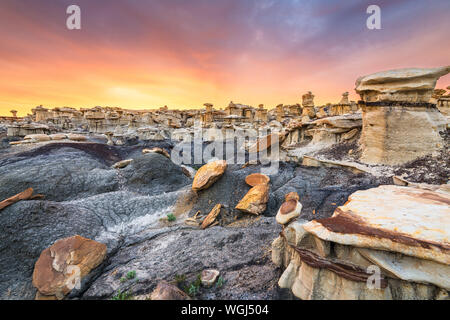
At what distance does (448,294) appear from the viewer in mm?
1831

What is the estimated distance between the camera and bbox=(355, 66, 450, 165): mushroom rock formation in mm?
6477

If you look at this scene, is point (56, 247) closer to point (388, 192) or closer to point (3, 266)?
point (3, 266)

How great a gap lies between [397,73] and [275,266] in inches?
323

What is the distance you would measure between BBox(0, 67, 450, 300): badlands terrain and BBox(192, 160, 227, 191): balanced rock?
75 millimetres

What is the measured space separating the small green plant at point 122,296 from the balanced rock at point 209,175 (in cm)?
504

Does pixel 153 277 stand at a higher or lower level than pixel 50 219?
lower

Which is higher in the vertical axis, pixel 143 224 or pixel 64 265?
pixel 64 265

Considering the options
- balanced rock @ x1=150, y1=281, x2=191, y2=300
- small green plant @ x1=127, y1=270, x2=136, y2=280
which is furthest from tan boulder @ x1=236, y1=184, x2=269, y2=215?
balanced rock @ x1=150, y1=281, x2=191, y2=300

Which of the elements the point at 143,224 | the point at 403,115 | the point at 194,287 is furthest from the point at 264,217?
the point at 403,115

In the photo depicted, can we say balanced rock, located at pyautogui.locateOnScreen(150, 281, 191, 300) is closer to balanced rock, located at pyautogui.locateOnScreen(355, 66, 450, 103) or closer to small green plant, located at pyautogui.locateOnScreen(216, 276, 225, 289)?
small green plant, located at pyautogui.locateOnScreen(216, 276, 225, 289)

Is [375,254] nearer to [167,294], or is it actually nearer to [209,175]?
[167,294]

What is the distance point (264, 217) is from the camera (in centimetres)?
580

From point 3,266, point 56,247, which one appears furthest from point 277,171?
point 3,266

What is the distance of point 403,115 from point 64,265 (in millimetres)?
11153
